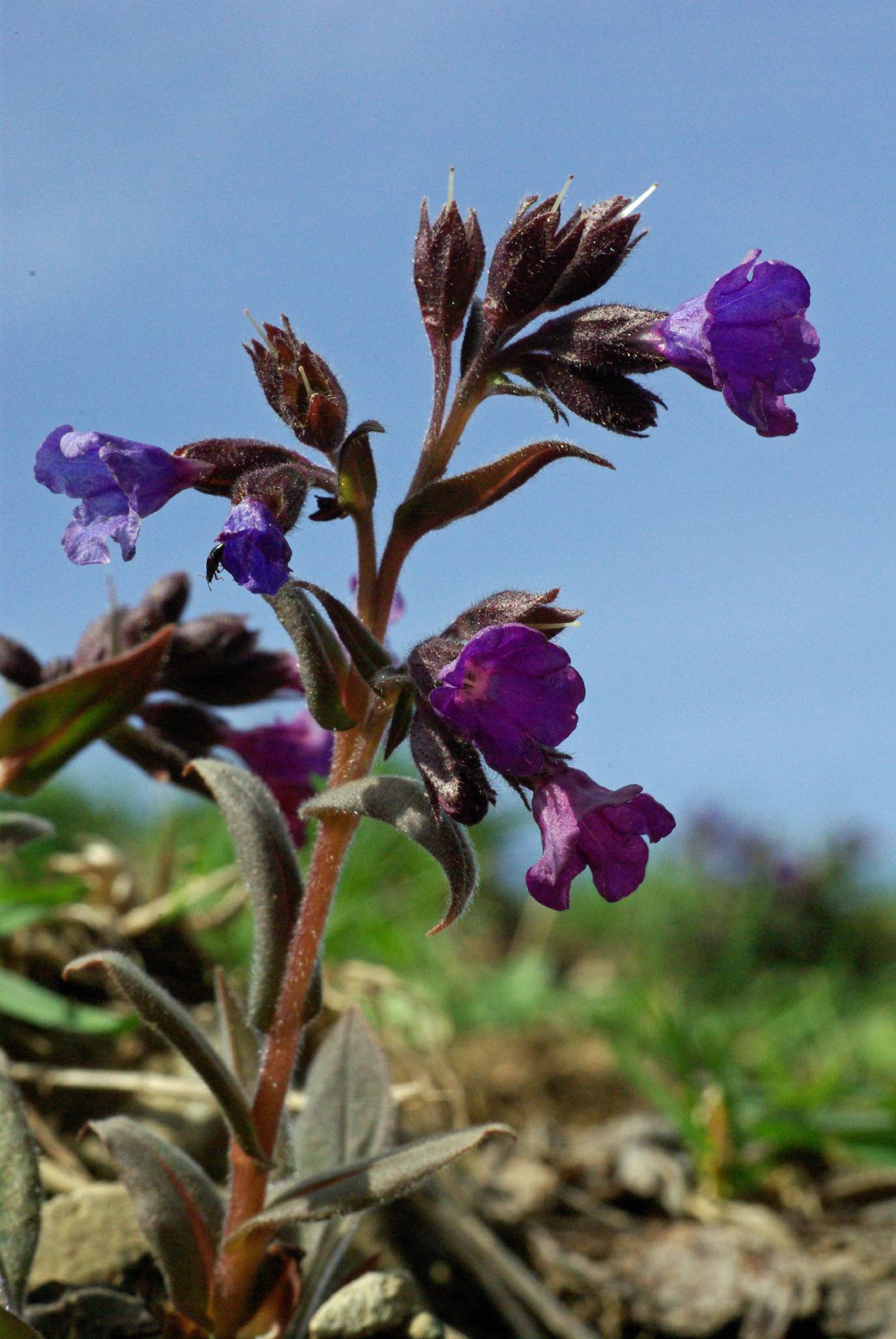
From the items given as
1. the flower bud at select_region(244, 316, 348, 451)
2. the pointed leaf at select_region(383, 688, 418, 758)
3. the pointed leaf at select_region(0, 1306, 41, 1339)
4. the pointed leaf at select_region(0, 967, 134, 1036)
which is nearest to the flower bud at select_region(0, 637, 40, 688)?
the pointed leaf at select_region(0, 967, 134, 1036)

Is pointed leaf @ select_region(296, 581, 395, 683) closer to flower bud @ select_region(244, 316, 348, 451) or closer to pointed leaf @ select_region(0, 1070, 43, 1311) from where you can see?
flower bud @ select_region(244, 316, 348, 451)

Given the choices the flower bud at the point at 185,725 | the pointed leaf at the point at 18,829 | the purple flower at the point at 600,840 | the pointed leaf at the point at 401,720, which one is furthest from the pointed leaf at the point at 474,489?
the pointed leaf at the point at 18,829

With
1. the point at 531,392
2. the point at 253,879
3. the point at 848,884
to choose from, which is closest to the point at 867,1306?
the point at 253,879

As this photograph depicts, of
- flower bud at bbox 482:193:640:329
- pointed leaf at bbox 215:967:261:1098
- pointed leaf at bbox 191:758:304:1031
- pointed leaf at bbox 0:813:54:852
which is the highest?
flower bud at bbox 482:193:640:329

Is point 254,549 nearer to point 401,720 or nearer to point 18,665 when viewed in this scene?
point 401,720

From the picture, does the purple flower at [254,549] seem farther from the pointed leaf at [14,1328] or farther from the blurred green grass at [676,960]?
the blurred green grass at [676,960]

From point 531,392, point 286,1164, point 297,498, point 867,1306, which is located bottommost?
point 867,1306

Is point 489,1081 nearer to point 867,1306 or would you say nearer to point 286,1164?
point 867,1306
